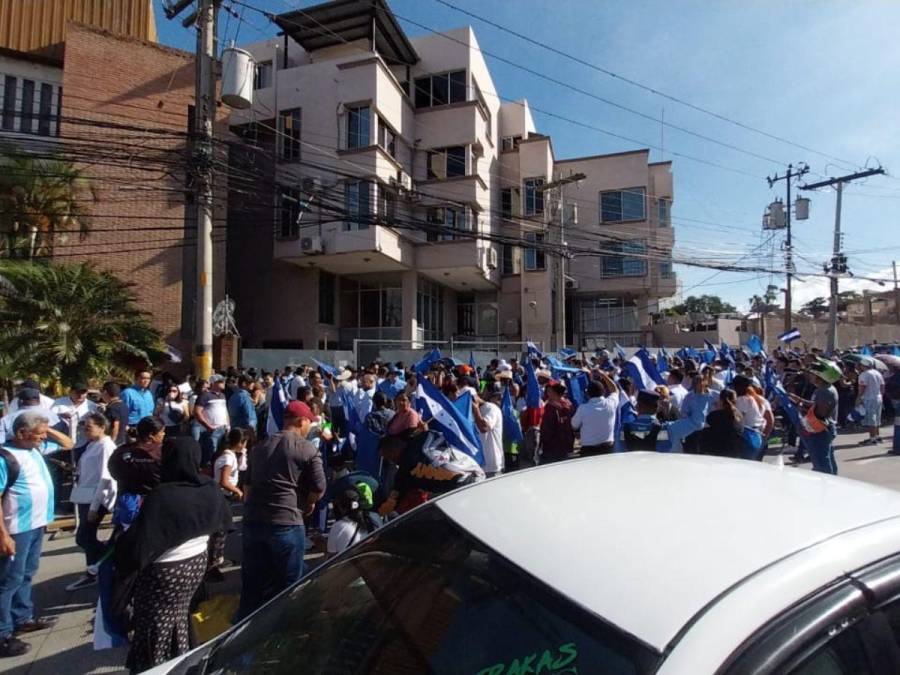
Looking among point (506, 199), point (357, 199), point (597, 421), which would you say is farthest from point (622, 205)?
point (597, 421)

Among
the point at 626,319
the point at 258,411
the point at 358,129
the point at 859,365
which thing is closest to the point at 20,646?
the point at 258,411

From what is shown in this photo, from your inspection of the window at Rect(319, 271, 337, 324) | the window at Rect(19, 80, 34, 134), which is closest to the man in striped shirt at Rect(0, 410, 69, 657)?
the window at Rect(319, 271, 337, 324)

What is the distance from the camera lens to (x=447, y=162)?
80.0 feet

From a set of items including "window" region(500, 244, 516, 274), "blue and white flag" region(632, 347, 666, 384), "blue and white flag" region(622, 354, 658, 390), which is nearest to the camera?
"blue and white flag" region(622, 354, 658, 390)

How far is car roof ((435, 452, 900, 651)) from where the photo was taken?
44.4 inches

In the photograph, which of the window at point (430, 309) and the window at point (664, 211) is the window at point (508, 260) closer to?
the window at point (430, 309)

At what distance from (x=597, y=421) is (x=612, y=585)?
17.4ft

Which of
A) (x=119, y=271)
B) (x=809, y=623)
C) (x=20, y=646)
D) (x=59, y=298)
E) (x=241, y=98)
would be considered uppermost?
(x=241, y=98)

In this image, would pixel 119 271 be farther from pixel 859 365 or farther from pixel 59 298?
pixel 859 365

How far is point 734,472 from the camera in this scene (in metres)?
1.76

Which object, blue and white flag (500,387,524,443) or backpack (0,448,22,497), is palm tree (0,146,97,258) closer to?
blue and white flag (500,387,524,443)

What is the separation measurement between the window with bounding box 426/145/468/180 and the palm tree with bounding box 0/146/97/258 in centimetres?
1352

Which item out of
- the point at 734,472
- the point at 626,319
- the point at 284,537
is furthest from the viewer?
the point at 626,319

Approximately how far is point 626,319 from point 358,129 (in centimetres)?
1901
